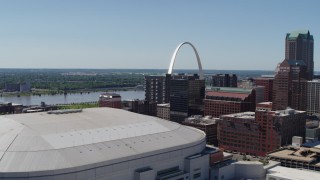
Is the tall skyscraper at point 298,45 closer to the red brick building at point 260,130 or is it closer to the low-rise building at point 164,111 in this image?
the low-rise building at point 164,111

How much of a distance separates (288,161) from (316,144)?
1304cm

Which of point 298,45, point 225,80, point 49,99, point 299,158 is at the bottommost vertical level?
point 299,158

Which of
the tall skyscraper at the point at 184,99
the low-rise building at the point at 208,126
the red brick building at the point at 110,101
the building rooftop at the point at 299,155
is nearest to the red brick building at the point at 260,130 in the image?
the low-rise building at the point at 208,126

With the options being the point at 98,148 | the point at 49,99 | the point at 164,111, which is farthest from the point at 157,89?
the point at 98,148

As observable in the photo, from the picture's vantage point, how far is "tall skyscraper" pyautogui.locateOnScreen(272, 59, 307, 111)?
83.9 meters

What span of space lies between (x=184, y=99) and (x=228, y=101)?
957 centimetres

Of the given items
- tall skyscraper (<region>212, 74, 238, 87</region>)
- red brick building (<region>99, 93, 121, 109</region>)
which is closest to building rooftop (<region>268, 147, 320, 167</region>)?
red brick building (<region>99, 93, 121, 109</region>)

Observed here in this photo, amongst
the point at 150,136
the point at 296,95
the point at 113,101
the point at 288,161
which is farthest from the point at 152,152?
the point at 296,95

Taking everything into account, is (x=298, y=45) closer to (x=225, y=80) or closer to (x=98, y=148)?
(x=225, y=80)

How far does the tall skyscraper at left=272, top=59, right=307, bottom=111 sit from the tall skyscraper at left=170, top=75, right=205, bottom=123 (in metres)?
15.7

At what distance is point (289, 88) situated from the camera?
84062 millimetres

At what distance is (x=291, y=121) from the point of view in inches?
2298

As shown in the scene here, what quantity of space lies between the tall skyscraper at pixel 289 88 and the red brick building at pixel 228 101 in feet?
28.9

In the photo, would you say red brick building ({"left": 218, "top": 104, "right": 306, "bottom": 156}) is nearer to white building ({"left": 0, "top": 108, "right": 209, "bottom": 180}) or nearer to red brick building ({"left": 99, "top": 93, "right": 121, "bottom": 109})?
white building ({"left": 0, "top": 108, "right": 209, "bottom": 180})
